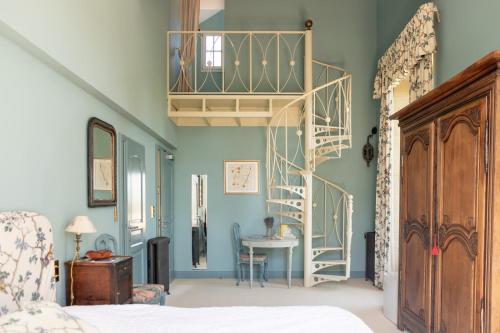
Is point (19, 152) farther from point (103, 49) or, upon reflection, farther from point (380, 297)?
point (380, 297)

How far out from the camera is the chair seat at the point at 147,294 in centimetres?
311

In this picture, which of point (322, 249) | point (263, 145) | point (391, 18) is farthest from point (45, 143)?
point (391, 18)

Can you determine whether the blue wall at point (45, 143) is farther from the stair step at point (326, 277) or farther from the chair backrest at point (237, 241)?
the stair step at point (326, 277)

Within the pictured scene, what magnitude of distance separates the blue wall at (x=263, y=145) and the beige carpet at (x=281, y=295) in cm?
53

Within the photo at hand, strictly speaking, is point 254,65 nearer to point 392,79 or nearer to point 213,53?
point 213,53

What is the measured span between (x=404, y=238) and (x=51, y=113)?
313 centimetres

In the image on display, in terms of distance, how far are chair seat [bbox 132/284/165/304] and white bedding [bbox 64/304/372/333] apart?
3.05ft

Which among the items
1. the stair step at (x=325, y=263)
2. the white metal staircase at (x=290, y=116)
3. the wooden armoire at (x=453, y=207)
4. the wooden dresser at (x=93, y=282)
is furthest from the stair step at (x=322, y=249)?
the wooden dresser at (x=93, y=282)

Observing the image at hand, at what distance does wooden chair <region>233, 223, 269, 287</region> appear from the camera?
5602mm

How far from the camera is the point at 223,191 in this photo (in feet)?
20.3

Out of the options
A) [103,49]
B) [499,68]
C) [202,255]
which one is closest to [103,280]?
[103,49]

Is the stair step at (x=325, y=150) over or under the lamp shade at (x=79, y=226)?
over

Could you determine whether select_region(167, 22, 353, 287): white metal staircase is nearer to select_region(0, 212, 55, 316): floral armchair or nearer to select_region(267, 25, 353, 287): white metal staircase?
select_region(267, 25, 353, 287): white metal staircase

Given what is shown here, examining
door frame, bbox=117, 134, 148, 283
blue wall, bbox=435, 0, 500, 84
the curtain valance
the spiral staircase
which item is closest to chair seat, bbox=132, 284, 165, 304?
door frame, bbox=117, 134, 148, 283
